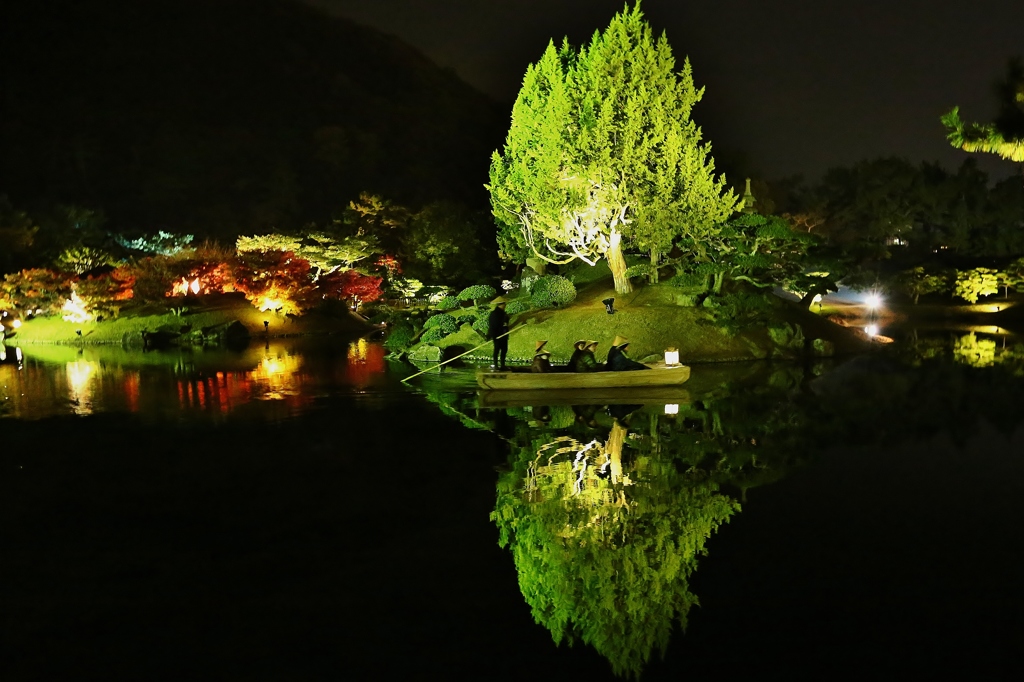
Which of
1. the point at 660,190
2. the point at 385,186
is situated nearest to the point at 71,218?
the point at 385,186

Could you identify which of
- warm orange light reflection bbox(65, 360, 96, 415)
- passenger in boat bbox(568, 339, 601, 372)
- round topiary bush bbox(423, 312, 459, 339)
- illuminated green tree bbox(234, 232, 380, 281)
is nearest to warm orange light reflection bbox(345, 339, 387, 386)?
round topiary bush bbox(423, 312, 459, 339)

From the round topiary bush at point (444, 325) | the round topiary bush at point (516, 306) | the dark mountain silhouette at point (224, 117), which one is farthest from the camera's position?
the dark mountain silhouette at point (224, 117)

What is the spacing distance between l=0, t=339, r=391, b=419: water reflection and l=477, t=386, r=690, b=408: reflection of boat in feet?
12.2

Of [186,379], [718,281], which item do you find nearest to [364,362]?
[186,379]

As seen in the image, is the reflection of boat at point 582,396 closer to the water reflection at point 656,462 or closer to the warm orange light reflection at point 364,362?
the water reflection at point 656,462

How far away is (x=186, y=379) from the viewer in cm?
2184

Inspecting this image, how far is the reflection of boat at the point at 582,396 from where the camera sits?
15.6 meters

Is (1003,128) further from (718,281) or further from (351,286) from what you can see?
(351,286)

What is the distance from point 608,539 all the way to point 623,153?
18.9 metres

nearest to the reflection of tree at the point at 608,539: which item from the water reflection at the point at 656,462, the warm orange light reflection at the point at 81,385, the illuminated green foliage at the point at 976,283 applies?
the water reflection at the point at 656,462

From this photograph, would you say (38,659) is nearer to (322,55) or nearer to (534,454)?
(534,454)

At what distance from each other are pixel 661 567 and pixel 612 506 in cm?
167

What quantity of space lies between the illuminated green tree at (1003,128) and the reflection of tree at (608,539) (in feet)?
31.7

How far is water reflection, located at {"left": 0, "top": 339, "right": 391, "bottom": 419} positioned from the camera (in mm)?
16812
